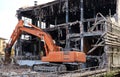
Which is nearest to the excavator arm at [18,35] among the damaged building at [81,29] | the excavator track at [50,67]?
the damaged building at [81,29]

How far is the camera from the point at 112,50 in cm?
3195

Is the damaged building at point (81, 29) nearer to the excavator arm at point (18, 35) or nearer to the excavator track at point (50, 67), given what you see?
the excavator arm at point (18, 35)

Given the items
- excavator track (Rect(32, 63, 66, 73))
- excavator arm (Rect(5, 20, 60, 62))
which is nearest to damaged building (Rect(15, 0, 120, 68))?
excavator arm (Rect(5, 20, 60, 62))

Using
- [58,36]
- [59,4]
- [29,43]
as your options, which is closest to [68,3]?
[59,4]

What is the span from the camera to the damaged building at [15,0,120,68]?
31234 mm

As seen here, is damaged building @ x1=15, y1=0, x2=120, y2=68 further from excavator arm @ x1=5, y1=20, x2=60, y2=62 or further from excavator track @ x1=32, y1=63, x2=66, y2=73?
excavator track @ x1=32, y1=63, x2=66, y2=73

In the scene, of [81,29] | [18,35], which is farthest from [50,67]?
[81,29]

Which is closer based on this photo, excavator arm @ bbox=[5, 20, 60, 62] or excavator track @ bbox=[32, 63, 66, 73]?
excavator track @ bbox=[32, 63, 66, 73]

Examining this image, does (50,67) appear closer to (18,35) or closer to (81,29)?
(18,35)

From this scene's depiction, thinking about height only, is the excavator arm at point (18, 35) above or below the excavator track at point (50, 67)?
above

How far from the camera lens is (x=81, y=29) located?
34969 millimetres

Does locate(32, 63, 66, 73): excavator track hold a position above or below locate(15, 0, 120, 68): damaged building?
below

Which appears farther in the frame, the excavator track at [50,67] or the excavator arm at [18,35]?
the excavator arm at [18,35]

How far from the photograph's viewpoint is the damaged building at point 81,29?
3123 cm
